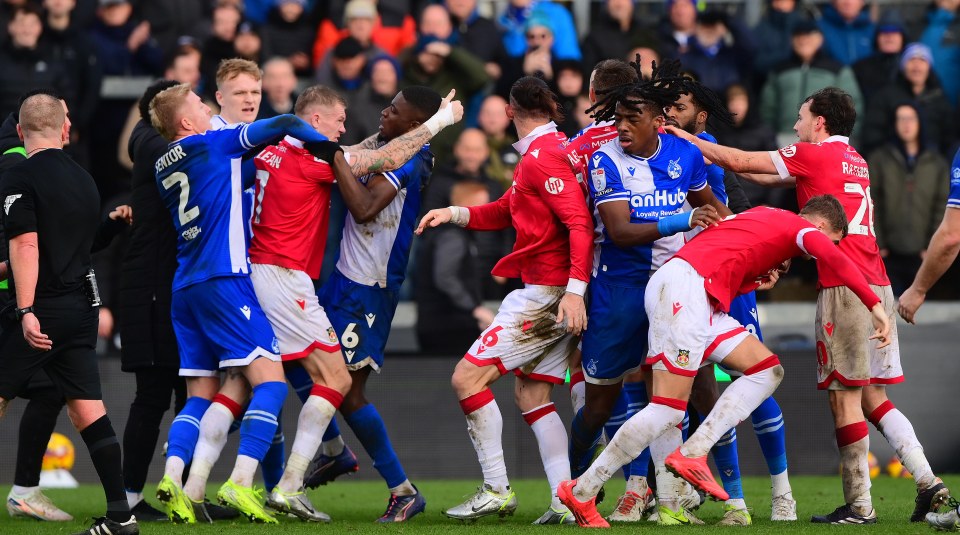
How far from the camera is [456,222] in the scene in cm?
883

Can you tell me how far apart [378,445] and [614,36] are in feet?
23.6

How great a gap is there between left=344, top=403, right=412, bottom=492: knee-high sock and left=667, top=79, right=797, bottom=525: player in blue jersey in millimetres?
1924

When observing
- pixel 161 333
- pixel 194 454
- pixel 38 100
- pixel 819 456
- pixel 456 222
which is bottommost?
pixel 819 456

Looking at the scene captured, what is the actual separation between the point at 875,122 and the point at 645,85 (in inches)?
272

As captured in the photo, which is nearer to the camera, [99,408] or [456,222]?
[99,408]

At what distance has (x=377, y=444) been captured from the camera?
8.77 m

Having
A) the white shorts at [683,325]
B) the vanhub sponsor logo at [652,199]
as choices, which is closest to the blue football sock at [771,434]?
the white shorts at [683,325]

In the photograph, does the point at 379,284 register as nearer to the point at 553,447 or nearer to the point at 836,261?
the point at 553,447

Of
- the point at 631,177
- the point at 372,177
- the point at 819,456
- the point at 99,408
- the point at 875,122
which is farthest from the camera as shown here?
the point at 875,122

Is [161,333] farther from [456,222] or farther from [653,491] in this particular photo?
[653,491]

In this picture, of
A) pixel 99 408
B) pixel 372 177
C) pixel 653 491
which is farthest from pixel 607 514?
pixel 99 408

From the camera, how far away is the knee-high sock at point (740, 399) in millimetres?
7473

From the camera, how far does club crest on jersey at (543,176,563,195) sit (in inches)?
319

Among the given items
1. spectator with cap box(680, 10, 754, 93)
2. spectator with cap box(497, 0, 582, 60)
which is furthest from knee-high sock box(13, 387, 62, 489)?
spectator with cap box(680, 10, 754, 93)
